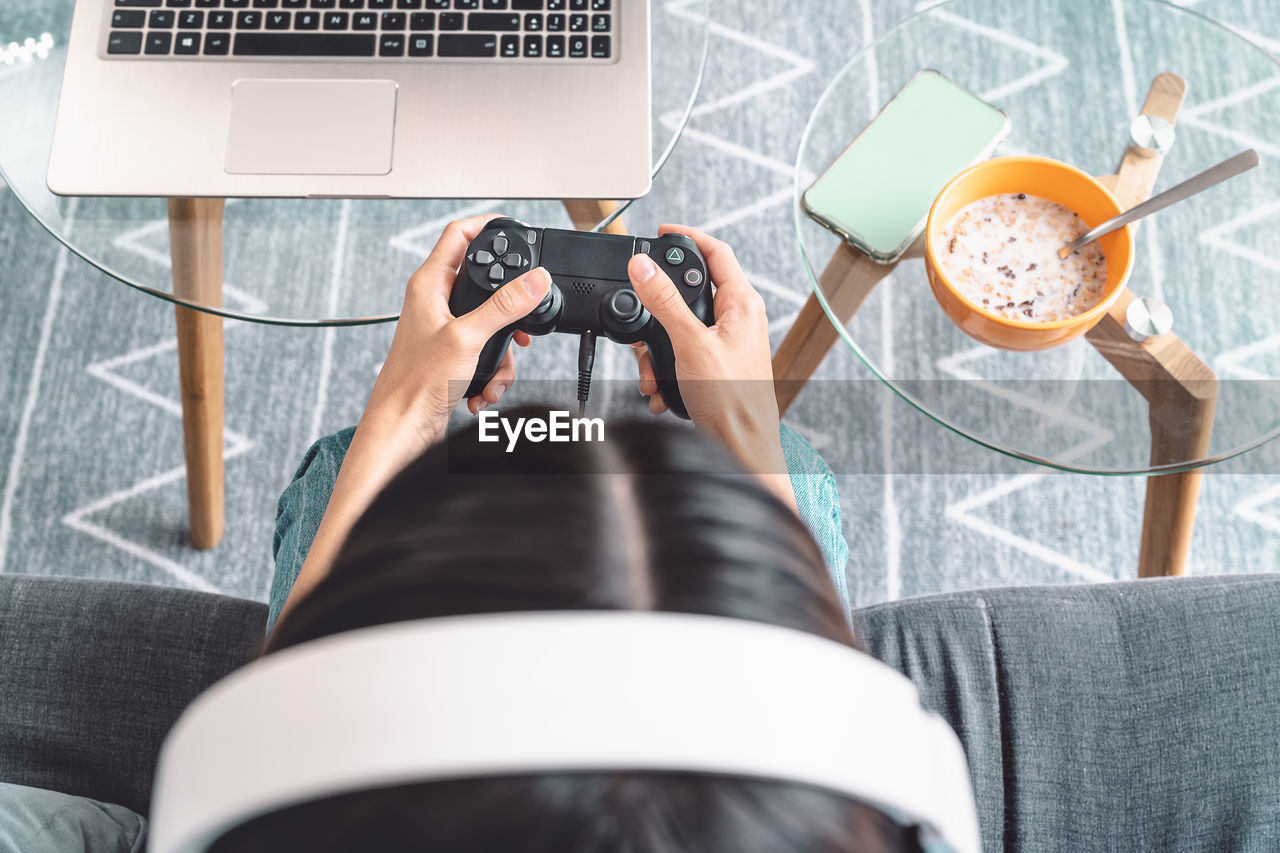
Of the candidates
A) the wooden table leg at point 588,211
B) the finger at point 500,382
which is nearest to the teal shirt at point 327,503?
the finger at point 500,382

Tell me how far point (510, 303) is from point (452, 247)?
0.09 meters

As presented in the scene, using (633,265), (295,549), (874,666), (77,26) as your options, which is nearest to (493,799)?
(874,666)

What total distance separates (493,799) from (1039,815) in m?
0.62

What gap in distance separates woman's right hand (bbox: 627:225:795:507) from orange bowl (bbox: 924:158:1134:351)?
0.53 feet

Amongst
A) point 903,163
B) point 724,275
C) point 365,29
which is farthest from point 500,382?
point 903,163

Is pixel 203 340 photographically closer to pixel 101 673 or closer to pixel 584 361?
pixel 101 673

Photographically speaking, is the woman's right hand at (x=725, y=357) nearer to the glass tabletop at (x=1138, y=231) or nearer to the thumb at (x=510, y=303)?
the thumb at (x=510, y=303)

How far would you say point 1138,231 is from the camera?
88 cm

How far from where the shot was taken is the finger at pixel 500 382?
0.74 metres

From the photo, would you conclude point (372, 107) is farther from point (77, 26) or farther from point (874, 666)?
point (874, 666)

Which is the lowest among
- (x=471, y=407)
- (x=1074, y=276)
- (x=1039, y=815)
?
(x=1039, y=815)

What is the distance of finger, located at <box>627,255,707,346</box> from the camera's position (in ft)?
2.16

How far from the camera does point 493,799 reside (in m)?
0.23

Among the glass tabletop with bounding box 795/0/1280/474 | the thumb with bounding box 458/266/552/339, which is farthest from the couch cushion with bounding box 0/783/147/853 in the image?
the glass tabletop with bounding box 795/0/1280/474
